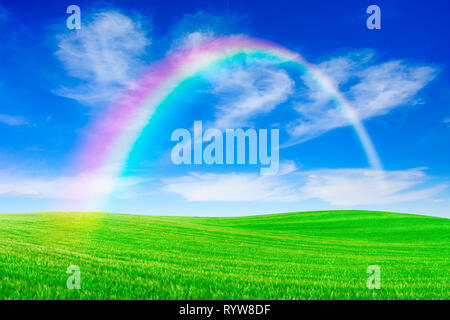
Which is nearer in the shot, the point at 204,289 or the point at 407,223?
the point at 204,289

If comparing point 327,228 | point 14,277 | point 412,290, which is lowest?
point 327,228

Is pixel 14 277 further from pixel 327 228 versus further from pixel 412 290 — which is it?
pixel 327 228

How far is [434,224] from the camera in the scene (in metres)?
70.8

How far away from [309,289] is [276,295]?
148cm

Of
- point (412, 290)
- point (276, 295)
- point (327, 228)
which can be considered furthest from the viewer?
point (327, 228)

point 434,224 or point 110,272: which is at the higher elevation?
point 110,272
